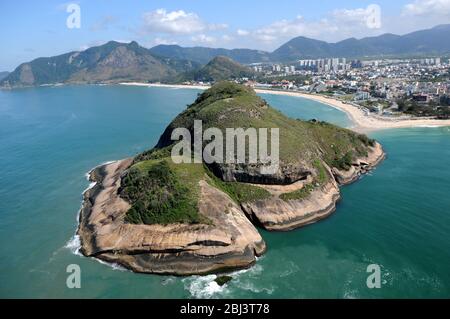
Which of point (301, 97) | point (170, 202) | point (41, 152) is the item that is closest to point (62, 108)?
point (41, 152)

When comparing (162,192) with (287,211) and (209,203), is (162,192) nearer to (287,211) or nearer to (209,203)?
(209,203)

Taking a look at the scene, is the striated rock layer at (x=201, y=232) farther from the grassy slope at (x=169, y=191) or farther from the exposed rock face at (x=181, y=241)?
the grassy slope at (x=169, y=191)

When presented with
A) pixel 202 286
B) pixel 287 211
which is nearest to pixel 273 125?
pixel 287 211

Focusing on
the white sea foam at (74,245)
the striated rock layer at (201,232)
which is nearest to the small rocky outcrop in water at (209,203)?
the striated rock layer at (201,232)

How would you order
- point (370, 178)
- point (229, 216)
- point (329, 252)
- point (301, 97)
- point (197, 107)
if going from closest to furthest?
1. point (329, 252)
2. point (229, 216)
3. point (370, 178)
4. point (197, 107)
5. point (301, 97)

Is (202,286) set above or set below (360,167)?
below
